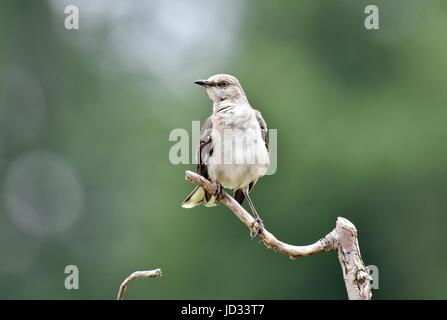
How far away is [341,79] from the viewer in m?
24.9

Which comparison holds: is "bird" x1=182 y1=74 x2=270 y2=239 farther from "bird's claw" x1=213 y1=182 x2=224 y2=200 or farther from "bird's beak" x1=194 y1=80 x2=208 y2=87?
"bird's beak" x1=194 y1=80 x2=208 y2=87

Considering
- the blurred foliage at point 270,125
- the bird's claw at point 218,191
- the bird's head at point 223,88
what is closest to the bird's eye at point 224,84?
the bird's head at point 223,88

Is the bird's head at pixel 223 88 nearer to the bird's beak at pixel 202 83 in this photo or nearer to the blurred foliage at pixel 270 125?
the bird's beak at pixel 202 83

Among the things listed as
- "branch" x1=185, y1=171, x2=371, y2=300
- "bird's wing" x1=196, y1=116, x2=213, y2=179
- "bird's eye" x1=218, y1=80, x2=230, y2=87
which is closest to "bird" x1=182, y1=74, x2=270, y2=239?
"bird's wing" x1=196, y1=116, x2=213, y2=179

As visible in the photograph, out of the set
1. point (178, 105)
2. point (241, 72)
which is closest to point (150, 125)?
point (178, 105)

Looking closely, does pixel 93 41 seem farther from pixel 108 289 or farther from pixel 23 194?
pixel 108 289

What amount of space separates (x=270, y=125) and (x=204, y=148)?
1277cm

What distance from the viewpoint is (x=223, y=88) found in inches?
364

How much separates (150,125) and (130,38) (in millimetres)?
3971

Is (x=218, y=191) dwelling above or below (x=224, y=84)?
below

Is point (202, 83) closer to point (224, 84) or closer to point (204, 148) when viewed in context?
point (224, 84)

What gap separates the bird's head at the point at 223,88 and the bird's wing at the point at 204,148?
0.51 m

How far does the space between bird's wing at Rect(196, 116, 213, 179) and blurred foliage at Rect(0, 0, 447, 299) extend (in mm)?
11968

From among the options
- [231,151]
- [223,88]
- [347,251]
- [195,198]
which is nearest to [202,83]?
[223,88]
